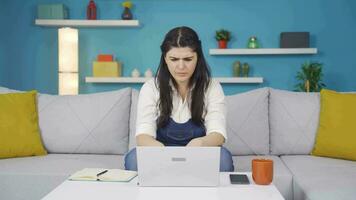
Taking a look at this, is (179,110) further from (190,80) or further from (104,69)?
(104,69)

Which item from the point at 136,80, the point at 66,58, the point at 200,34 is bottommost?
the point at 136,80

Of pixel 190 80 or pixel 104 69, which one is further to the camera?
pixel 104 69

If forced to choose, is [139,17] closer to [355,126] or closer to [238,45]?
[238,45]

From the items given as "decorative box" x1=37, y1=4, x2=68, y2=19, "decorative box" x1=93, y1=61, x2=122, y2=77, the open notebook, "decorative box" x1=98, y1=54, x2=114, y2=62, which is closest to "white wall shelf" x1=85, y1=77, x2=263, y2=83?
"decorative box" x1=93, y1=61, x2=122, y2=77

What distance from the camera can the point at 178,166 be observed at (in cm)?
140

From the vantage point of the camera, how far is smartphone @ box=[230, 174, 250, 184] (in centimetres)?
149

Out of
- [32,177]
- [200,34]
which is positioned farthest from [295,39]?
[32,177]

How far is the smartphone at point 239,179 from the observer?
149 cm

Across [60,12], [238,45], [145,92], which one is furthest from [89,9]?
[145,92]

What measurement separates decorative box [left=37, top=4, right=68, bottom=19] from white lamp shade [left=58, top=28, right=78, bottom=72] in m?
0.24

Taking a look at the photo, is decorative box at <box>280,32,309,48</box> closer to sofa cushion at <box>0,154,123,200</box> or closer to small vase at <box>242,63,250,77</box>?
small vase at <box>242,63,250,77</box>

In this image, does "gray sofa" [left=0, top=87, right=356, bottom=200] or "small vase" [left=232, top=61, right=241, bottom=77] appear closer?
"gray sofa" [left=0, top=87, right=356, bottom=200]

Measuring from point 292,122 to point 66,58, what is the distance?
2400 millimetres

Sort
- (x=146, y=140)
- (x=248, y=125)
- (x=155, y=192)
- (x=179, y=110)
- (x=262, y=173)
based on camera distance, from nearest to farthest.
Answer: (x=155, y=192) < (x=262, y=173) < (x=146, y=140) < (x=179, y=110) < (x=248, y=125)
